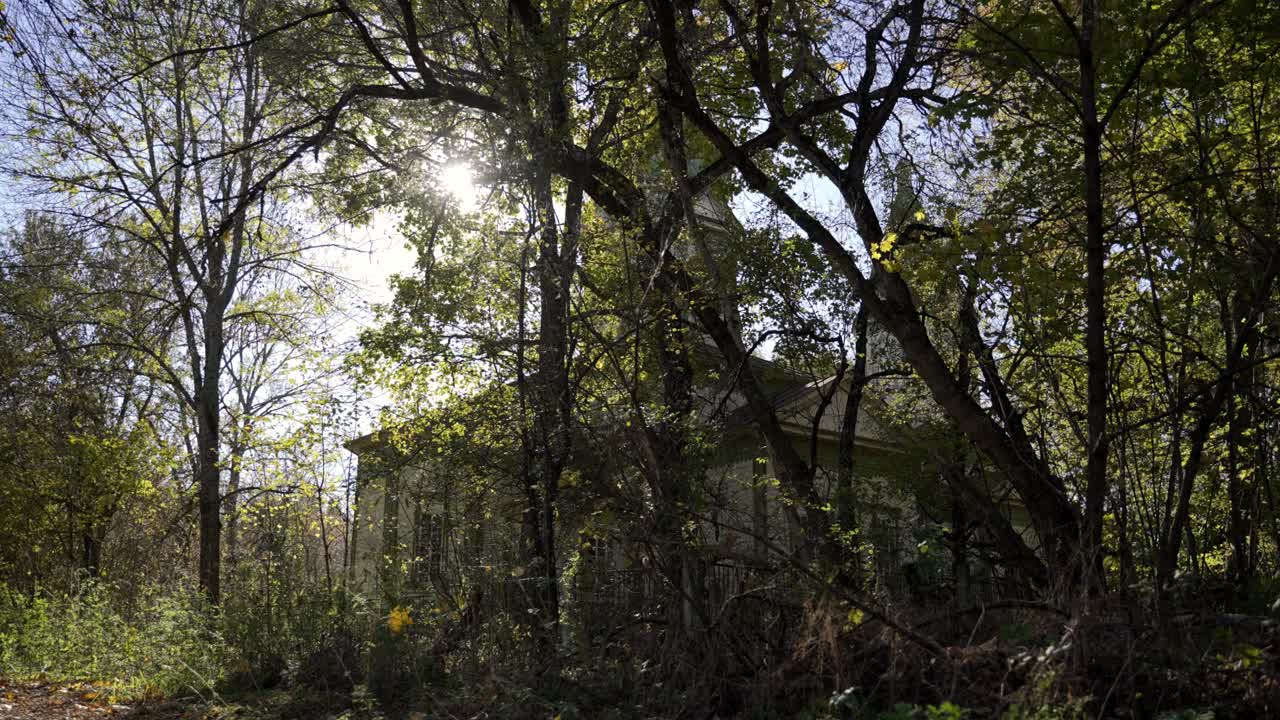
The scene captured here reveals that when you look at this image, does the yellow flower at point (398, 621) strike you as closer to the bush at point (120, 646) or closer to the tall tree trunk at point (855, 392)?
the bush at point (120, 646)

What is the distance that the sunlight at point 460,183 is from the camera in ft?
33.2

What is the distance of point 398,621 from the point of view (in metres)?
6.97

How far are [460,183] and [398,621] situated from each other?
5.14 meters

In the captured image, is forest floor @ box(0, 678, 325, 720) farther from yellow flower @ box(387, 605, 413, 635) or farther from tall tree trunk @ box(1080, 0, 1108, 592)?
tall tree trunk @ box(1080, 0, 1108, 592)

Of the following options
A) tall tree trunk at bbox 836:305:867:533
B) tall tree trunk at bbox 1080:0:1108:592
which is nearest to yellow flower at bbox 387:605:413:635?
tall tree trunk at bbox 836:305:867:533

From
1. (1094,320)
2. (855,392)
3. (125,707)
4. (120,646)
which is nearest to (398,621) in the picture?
(125,707)

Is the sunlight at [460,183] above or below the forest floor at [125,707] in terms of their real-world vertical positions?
above

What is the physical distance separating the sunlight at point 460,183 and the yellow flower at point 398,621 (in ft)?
15.2

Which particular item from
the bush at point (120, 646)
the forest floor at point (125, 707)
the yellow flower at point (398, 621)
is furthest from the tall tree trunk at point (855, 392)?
the bush at point (120, 646)

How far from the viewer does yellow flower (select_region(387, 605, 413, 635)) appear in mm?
6969

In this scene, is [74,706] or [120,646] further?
[120,646]

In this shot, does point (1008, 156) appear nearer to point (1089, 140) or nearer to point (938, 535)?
point (1089, 140)

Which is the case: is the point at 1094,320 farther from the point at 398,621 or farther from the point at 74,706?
the point at 74,706

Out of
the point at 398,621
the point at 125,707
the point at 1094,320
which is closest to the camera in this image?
the point at 1094,320
